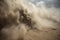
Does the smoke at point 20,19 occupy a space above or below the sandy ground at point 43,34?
above

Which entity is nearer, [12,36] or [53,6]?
[12,36]

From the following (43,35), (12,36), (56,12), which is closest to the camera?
(12,36)

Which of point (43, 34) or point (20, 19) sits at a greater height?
point (20, 19)

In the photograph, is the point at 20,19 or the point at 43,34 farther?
the point at 20,19

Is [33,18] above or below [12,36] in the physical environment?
above

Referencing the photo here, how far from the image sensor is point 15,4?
4.23m

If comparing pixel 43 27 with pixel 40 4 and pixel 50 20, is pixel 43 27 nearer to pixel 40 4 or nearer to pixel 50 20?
pixel 50 20

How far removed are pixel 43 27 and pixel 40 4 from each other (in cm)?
163

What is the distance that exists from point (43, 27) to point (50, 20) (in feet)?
2.03

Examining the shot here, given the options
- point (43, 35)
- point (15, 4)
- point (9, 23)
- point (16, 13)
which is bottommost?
point (43, 35)

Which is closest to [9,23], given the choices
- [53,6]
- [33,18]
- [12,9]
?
[12,9]

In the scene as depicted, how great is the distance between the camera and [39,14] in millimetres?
Result: 4984

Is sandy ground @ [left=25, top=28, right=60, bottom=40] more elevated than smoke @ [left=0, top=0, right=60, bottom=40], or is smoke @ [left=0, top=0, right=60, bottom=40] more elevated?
smoke @ [left=0, top=0, right=60, bottom=40]

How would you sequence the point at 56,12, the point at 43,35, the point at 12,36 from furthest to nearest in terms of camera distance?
the point at 56,12
the point at 43,35
the point at 12,36
